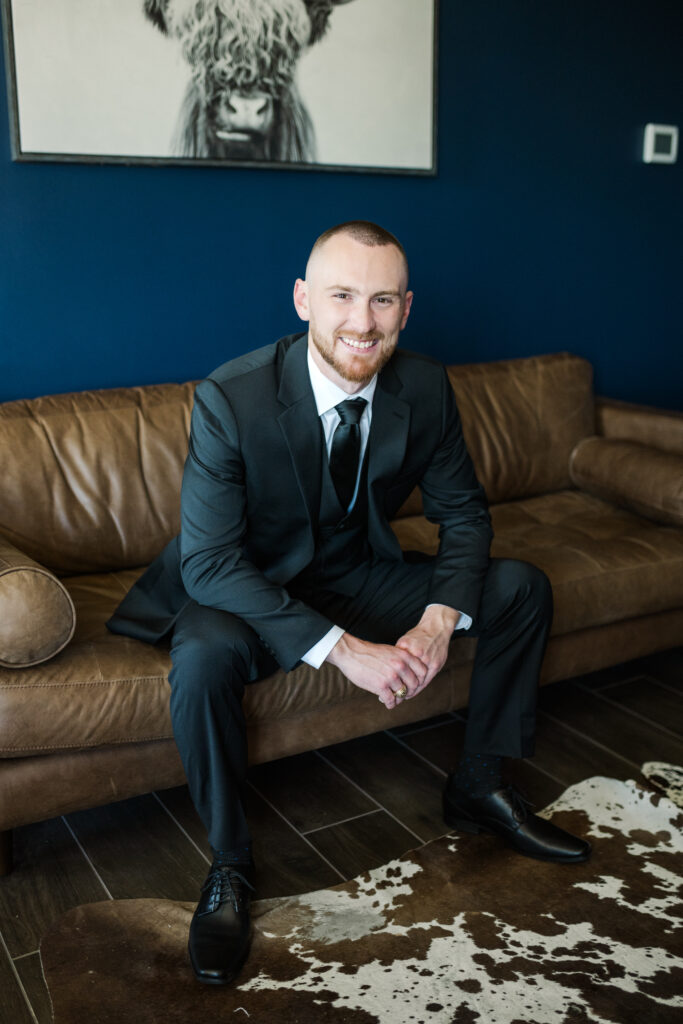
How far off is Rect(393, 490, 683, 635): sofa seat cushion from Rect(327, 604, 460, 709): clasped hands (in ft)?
1.86

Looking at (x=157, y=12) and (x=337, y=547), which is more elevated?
(x=157, y=12)

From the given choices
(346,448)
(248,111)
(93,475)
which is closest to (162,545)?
(93,475)

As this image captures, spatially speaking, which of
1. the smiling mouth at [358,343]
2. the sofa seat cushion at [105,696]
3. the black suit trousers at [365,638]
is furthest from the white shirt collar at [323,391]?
the sofa seat cushion at [105,696]

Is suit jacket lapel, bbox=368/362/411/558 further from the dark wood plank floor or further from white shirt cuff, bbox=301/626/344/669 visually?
the dark wood plank floor

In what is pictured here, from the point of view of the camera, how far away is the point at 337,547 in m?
2.08

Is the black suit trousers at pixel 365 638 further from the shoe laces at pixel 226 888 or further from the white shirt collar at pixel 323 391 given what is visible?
the white shirt collar at pixel 323 391

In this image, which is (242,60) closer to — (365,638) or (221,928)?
(365,638)

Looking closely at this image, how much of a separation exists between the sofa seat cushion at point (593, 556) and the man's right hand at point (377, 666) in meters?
0.65

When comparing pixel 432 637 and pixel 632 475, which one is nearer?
pixel 432 637

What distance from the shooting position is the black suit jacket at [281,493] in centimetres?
185

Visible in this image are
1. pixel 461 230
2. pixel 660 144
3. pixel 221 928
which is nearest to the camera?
pixel 221 928

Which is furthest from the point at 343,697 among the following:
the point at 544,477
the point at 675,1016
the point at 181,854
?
the point at 544,477

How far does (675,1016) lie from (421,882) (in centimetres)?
53

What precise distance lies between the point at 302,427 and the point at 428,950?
1042mm
